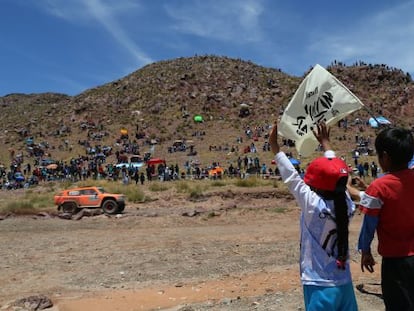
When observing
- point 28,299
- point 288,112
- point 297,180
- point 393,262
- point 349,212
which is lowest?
point 28,299

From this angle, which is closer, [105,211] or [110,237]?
[110,237]

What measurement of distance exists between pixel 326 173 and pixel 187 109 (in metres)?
71.4

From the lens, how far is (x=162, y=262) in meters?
11.7

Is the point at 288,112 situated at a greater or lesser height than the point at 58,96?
lesser

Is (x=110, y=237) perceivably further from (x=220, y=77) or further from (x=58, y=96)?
(x=58, y=96)

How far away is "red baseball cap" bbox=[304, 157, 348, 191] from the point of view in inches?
128

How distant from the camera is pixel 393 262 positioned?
352 cm

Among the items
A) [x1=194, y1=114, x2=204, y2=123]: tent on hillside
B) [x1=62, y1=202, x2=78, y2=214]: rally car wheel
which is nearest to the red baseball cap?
[x1=62, y1=202, x2=78, y2=214]: rally car wheel

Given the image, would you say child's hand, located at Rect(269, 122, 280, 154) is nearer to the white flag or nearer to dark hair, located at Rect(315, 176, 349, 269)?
dark hair, located at Rect(315, 176, 349, 269)

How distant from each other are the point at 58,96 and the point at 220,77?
72.1 m

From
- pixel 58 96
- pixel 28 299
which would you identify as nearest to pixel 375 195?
pixel 28 299

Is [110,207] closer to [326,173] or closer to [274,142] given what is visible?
[274,142]

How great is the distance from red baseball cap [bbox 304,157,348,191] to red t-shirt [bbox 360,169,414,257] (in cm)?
36

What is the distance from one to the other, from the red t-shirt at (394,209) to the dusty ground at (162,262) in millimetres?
3256
